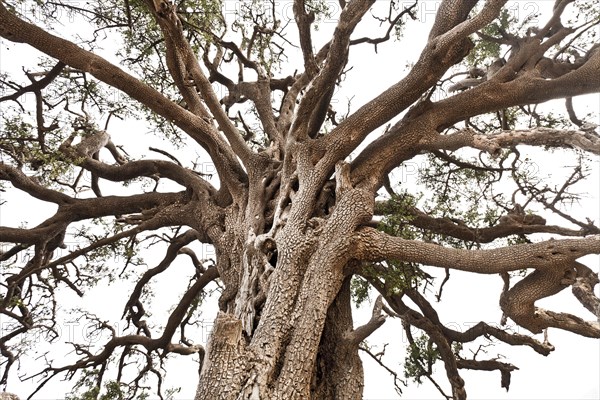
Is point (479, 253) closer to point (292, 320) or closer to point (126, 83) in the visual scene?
point (292, 320)

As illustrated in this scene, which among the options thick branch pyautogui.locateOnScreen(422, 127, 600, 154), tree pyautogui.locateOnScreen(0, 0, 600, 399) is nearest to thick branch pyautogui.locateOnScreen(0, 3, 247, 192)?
tree pyautogui.locateOnScreen(0, 0, 600, 399)

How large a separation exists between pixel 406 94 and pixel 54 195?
4.47 m

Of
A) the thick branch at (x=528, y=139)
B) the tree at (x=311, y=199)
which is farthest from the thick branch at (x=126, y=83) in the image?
the thick branch at (x=528, y=139)

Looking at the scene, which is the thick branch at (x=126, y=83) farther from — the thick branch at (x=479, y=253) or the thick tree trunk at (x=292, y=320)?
the thick branch at (x=479, y=253)

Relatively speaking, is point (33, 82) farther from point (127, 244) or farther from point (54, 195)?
point (127, 244)

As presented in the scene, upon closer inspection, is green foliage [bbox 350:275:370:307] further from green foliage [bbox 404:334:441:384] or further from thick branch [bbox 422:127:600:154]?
thick branch [bbox 422:127:600:154]

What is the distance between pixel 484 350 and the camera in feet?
14.5

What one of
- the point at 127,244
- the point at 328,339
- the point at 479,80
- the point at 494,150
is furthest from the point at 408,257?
the point at 127,244

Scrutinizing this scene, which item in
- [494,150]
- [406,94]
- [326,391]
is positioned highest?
[406,94]

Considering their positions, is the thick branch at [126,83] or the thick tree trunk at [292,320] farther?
the thick branch at [126,83]

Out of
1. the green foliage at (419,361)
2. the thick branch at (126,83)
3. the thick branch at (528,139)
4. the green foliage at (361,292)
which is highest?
the thick branch at (126,83)

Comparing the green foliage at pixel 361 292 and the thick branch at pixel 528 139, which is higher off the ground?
the thick branch at pixel 528 139

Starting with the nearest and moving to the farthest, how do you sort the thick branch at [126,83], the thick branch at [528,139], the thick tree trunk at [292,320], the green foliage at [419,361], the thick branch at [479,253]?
the thick tree trunk at [292,320]
the thick branch at [479,253]
the thick branch at [528,139]
the thick branch at [126,83]
the green foliage at [419,361]

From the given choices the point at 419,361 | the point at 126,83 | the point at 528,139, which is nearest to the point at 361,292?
the point at 419,361
